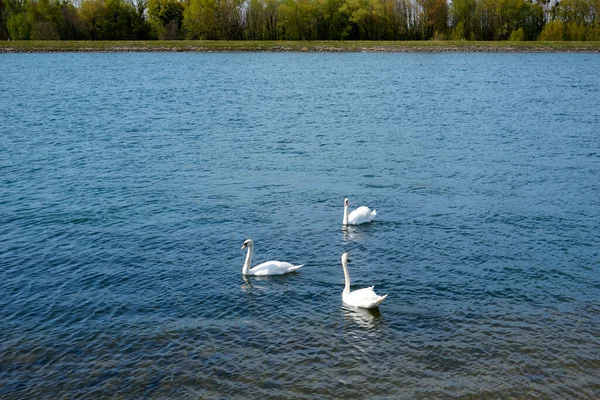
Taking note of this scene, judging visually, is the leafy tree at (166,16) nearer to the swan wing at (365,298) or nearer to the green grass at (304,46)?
the green grass at (304,46)

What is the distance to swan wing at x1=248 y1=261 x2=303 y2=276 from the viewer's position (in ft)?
67.8

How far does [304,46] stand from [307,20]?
2170cm

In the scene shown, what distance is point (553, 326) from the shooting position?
17.0 meters

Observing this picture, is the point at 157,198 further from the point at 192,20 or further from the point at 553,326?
the point at 192,20

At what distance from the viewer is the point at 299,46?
6176 inches

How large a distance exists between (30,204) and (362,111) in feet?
109

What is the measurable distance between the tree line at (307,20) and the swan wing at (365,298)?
159420mm

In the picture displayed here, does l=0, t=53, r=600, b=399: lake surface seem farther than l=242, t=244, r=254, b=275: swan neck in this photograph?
No

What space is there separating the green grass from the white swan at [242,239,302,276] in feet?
455

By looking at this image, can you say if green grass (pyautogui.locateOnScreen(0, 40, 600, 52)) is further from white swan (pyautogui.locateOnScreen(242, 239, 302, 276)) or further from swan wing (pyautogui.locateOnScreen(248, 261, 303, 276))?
swan wing (pyautogui.locateOnScreen(248, 261, 303, 276))

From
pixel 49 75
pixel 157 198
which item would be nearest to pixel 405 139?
pixel 157 198

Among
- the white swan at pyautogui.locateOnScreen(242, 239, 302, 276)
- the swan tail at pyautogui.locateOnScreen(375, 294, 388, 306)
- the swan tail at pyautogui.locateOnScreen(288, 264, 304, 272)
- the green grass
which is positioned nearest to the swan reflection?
the swan tail at pyautogui.locateOnScreen(288, 264, 304, 272)

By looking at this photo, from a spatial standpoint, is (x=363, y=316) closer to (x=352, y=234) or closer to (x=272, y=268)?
(x=272, y=268)

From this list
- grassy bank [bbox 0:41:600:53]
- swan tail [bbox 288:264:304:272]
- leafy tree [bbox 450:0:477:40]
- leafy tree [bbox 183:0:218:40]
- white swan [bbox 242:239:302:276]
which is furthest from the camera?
leafy tree [bbox 183:0:218:40]
